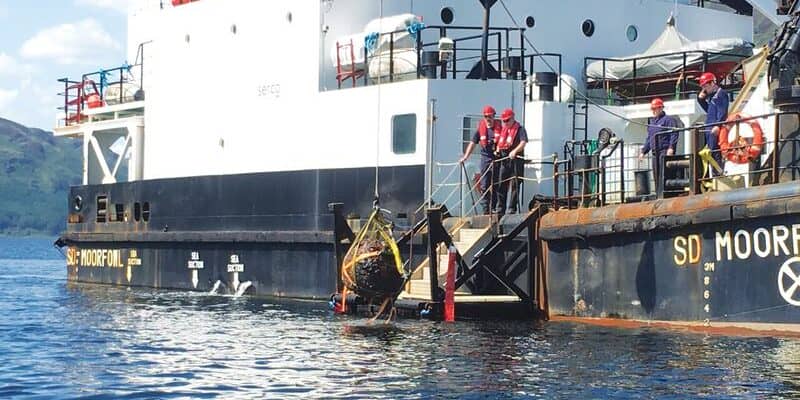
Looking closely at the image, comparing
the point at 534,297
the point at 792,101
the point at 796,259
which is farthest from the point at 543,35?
the point at 796,259

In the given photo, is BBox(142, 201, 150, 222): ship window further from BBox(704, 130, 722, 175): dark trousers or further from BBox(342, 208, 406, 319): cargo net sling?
BBox(704, 130, 722, 175): dark trousers

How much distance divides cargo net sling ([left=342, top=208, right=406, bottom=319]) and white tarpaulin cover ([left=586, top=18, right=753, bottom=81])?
5209 mm

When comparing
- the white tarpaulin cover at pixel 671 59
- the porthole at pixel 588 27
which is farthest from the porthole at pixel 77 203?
the white tarpaulin cover at pixel 671 59

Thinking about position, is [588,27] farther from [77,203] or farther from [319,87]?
[77,203]

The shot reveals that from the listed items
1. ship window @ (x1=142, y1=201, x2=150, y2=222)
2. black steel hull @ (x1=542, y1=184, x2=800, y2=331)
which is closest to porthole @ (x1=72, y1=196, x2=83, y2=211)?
ship window @ (x1=142, y1=201, x2=150, y2=222)

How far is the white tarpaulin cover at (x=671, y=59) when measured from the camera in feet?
62.2

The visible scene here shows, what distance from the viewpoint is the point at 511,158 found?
54.2 feet

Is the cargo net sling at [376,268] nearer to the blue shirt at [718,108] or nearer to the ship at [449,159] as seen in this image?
the ship at [449,159]

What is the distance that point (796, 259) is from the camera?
12688 millimetres

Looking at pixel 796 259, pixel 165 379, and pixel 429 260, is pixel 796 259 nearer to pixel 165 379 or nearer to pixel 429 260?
pixel 429 260

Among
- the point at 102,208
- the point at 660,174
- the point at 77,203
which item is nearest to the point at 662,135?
the point at 660,174

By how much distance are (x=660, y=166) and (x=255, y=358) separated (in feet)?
16.5

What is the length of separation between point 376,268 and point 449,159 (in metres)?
2.68

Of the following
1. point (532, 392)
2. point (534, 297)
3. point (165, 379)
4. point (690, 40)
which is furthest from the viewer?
point (690, 40)
